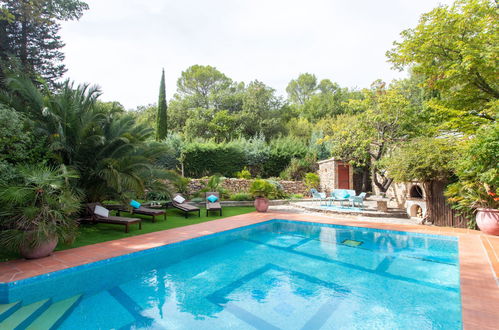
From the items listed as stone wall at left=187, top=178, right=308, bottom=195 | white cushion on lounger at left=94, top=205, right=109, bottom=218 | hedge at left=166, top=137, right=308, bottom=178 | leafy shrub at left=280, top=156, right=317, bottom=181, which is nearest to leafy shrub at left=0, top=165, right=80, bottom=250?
white cushion on lounger at left=94, top=205, right=109, bottom=218

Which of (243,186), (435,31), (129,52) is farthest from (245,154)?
(435,31)

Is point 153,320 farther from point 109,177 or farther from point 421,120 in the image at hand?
point 421,120

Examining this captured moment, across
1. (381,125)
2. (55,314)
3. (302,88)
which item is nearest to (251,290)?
(55,314)

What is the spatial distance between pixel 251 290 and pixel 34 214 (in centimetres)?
443

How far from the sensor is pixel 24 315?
363 centimetres

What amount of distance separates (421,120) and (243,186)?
1014 cm

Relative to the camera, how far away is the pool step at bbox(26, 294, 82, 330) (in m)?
3.39

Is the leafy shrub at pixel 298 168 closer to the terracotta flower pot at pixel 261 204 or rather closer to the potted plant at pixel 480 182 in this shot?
the terracotta flower pot at pixel 261 204

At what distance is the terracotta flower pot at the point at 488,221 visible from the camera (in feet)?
22.9

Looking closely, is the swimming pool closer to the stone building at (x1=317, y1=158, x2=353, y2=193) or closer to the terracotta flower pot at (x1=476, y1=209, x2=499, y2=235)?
the terracotta flower pot at (x1=476, y1=209, x2=499, y2=235)

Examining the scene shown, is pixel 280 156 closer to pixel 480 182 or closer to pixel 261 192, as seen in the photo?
pixel 261 192

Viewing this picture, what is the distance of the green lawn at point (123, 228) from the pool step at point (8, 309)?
1.90m

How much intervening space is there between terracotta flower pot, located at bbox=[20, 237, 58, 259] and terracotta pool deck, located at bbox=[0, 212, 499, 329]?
123 millimetres

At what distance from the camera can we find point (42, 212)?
199 inches
